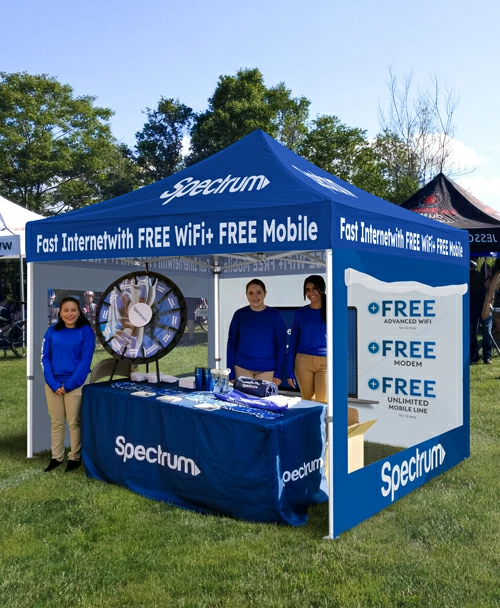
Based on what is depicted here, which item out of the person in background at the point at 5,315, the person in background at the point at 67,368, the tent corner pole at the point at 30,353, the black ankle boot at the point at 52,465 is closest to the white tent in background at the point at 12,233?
the person in background at the point at 5,315

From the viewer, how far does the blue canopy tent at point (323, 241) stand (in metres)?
3.52

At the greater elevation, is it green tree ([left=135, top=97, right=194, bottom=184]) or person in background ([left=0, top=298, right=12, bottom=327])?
green tree ([left=135, top=97, right=194, bottom=184])

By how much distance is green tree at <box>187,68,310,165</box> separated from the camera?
28.6m

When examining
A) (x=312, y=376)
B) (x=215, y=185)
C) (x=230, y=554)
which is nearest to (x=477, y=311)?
(x=312, y=376)

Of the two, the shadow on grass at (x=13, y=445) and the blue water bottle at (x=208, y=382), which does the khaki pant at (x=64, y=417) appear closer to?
the shadow on grass at (x=13, y=445)

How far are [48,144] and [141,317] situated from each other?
76.7ft

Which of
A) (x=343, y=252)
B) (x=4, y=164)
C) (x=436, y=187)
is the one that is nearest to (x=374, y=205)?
(x=343, y=252)

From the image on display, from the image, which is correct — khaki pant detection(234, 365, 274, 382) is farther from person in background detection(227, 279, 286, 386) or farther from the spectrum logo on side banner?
the spectrum logo on side banner

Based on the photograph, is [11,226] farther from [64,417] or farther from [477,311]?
[477,311]

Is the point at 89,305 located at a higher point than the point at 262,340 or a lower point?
higher

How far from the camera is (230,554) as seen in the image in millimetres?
3281

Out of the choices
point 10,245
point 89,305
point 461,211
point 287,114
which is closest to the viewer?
point 89,305

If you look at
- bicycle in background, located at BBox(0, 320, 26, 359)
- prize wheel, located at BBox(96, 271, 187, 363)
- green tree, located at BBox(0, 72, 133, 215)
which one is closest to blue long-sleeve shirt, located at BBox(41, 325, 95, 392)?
prize wheel, located at BBox(96, 271, 187, 363)

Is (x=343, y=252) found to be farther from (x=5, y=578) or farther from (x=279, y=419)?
(x=5, y=578)
